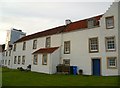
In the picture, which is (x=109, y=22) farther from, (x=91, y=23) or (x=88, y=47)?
(x=88, y=47)

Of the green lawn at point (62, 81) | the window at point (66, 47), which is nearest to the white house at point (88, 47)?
the window at point (66, 47)

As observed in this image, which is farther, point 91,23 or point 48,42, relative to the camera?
point 48,42

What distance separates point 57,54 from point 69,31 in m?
4.64

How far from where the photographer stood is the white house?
24.7 meters

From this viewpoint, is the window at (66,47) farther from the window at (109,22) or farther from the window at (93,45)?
the window at (109,22)

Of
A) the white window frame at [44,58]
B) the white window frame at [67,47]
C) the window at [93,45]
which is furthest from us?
the white window frame at [44,58]

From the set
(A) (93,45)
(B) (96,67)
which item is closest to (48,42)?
(A) (93,45)

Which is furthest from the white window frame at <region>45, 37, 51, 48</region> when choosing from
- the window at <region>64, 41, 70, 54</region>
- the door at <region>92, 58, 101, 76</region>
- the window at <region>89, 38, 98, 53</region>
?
the door at <region>92, 58, 101, 76</region>

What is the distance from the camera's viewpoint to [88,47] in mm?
27781

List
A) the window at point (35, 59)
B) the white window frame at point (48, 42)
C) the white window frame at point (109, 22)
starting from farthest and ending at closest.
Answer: the white window frame at point (48, 42), the window at point (35, 59), the white window frame at point (109, 22)

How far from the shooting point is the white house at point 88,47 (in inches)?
974

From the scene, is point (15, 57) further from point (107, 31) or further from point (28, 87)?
point (28, 87)

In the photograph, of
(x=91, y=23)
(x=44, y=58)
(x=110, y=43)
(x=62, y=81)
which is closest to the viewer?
(x=62, y=81)

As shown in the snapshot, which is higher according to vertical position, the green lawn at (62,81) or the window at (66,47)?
the window at (66,47)
